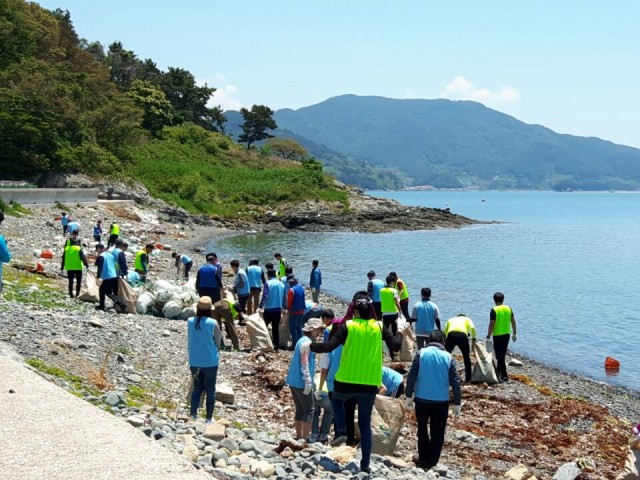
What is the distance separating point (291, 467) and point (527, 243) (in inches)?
2452

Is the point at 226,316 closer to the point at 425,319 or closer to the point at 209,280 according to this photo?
the point at 209,280

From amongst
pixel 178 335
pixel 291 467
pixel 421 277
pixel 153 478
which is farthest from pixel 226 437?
pixel 421 277

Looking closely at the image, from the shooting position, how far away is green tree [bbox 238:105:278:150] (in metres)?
101

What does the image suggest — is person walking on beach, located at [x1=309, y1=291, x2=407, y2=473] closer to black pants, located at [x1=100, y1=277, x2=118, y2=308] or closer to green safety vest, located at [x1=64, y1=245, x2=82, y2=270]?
black pants, located at [x1=100, y1=277, x2=118, y2=308]

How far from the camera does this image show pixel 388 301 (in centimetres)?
1617

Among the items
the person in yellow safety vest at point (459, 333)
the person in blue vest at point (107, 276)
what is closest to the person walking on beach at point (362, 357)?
the person in yellow safety vest at point (459, 333)

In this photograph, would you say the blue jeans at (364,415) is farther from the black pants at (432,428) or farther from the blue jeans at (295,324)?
the blue jeans at (295,324)

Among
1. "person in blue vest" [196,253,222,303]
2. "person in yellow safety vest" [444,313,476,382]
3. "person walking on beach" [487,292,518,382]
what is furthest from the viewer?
"person in blue vest" [196,253,222,303]

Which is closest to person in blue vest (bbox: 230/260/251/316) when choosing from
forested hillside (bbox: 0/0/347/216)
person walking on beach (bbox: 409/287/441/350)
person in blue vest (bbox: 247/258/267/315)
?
person in blue vest (bbox: 247/258/267/315)

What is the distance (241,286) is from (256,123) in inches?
3346

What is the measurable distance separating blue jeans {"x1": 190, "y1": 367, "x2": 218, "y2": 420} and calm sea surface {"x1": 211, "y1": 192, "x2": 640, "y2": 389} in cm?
1351

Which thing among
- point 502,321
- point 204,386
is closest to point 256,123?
point 502,321

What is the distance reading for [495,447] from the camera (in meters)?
10.9

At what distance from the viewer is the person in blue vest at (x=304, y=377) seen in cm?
875
